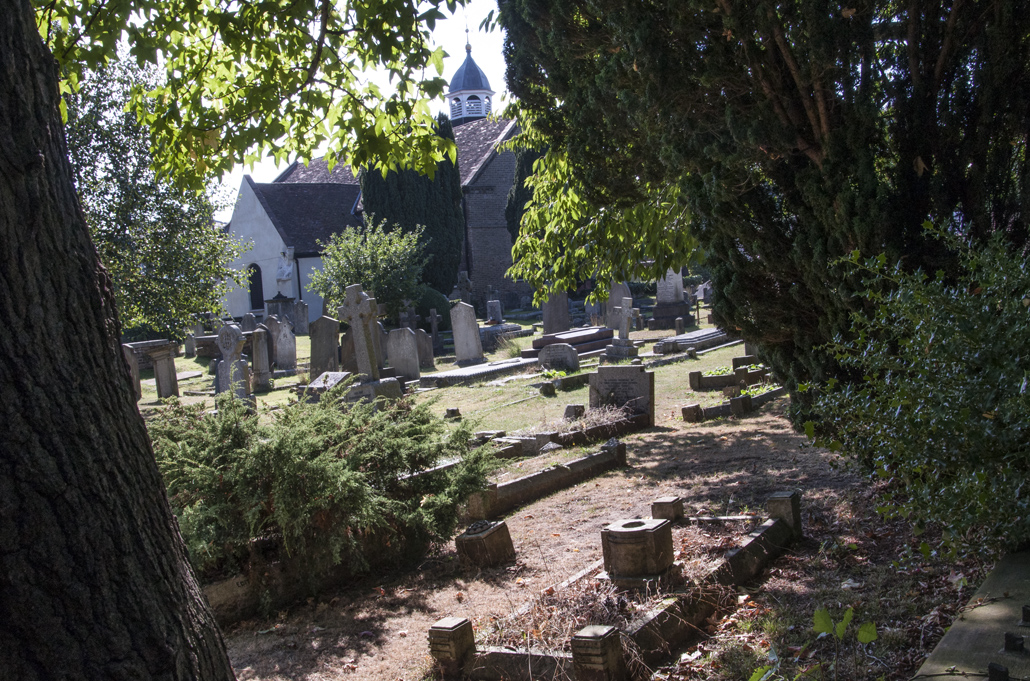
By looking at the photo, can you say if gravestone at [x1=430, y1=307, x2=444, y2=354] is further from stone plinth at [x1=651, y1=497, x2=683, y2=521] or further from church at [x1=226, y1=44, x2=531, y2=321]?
stone plinth at [x1=651, y1=497, x2=683, y2=521]

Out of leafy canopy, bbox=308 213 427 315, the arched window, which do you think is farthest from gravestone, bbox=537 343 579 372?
the arched window

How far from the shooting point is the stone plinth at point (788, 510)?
5.25 m

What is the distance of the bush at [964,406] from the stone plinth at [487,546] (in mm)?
2947

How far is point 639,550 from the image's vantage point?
176 inches

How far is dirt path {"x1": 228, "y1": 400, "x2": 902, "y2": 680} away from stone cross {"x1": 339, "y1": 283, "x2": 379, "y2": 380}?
24.8 ft

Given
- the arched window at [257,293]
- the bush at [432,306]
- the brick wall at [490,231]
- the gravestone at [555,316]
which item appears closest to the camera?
the gravestone at [555,316]

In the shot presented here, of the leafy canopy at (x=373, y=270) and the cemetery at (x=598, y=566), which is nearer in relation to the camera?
the cemetery at (x=598, y=566)

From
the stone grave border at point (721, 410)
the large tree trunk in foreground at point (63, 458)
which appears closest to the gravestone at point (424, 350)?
the stone grave border at point (721, 410)

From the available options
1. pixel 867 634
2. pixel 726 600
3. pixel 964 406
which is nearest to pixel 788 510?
pixel 726 600

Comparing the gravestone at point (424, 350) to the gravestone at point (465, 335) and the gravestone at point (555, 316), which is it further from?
the gravestone at point (555, 316)

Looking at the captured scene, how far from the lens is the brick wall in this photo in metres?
37.3

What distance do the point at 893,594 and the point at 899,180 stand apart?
8.45ft

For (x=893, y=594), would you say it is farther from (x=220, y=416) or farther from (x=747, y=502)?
(x=220, y=416)

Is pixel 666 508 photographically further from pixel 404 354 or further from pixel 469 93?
pixel 469 93
